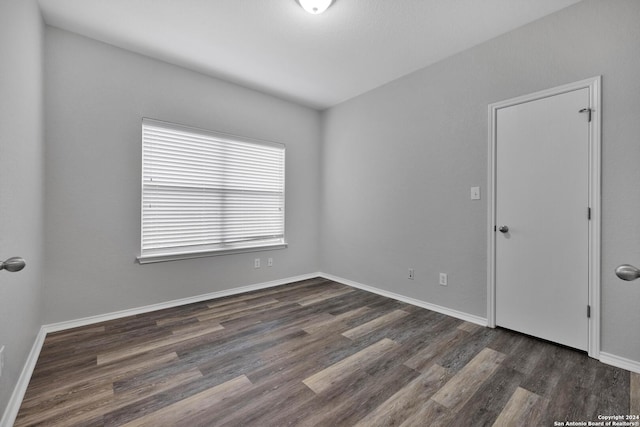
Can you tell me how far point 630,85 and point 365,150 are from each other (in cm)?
245

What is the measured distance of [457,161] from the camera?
2854mm

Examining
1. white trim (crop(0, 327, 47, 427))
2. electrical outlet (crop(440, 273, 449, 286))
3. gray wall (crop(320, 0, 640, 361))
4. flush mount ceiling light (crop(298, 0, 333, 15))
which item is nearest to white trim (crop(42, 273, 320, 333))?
white trim (crop(0, 327, 47, 427))

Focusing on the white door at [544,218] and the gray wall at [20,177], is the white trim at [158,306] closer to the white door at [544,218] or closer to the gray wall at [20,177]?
the gray wall at [20,177]

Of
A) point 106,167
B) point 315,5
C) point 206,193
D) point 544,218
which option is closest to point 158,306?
point 206,193

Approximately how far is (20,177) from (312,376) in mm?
2246

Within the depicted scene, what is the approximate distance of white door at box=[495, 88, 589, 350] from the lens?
2133mm

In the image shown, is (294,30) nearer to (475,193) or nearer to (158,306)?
(475,193)

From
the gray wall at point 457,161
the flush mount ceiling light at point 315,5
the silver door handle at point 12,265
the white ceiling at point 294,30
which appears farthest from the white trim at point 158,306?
the flush mount ceiling light at point 315,5

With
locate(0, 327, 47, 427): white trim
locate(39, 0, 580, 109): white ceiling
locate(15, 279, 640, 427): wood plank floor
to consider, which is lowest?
locate(15, 279, 640, 427): wood plank floor

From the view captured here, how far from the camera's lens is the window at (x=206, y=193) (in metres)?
2.98

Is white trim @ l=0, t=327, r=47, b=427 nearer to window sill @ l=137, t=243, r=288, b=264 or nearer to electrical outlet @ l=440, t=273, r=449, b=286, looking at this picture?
window sill @ l=137, t=243, r=288, b=264

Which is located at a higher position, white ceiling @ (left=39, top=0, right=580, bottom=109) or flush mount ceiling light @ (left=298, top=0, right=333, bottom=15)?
white ceiling @ (left=39, top=0, right=580, bottom=109)

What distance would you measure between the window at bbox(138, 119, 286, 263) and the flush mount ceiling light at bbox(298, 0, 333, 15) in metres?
1.82

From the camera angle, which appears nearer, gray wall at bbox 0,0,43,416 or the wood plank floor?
gray wall at bbox 0,0,43,416
